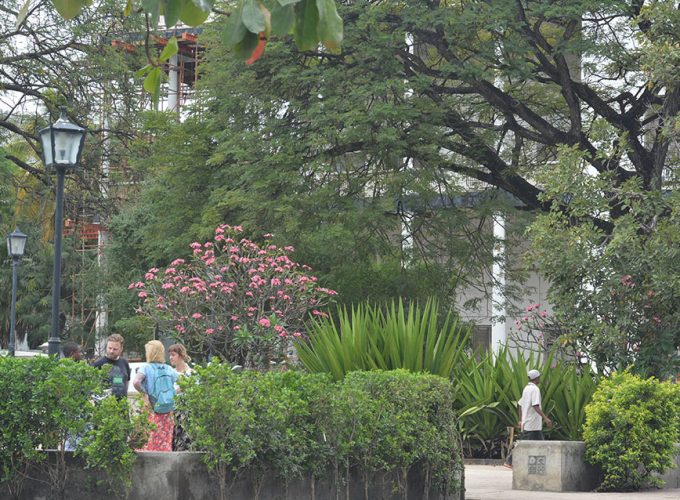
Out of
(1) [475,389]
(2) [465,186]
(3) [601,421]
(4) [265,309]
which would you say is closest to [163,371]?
(3) [601,421]

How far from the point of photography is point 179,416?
36.0 feet

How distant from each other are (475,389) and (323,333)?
237 inches

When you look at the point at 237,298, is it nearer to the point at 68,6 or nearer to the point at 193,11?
the point at 68,6

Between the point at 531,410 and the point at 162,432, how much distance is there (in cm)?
613

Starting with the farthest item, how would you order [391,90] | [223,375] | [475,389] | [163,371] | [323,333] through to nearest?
[391,90]
[475,389]
[323,333]
[163,371]
[223,375]

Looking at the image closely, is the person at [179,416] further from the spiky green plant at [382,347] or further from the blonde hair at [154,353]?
the spiky green plant at [382,347]

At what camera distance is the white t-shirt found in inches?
646

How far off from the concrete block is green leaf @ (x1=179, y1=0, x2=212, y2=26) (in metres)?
11.5

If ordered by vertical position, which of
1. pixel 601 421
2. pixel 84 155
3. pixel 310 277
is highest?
pixel 84 155

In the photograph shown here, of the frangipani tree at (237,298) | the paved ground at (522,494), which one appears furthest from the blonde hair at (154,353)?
the frangipani tree at (237,298)

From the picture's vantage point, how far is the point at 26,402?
8.84 metres

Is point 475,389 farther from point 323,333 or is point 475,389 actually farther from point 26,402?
point 26,402

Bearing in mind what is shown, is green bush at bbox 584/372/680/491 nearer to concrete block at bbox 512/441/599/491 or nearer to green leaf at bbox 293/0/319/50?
concrete block at bbox 512/441/599/491

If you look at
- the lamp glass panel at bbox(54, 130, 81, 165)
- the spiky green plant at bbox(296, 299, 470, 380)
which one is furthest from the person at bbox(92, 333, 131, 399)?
the lamp glass panel at bbox(54, 130, 81, 165)
